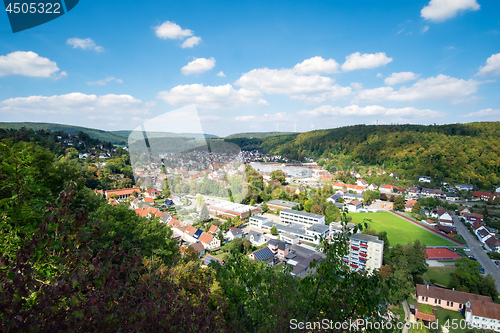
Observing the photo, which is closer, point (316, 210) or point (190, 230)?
point (190, 230)

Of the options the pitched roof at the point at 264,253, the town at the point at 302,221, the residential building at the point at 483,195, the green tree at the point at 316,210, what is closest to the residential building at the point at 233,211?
the town at the point at 302,221

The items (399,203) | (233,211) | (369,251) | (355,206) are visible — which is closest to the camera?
(369,251)

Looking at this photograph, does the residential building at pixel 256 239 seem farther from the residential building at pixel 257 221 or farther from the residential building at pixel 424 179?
the residential building at pixel 424 179

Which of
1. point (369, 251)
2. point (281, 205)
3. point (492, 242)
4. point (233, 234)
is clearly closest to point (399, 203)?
point (492, 242)

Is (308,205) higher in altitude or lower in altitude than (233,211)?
higher

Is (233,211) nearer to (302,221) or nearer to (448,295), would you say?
(302,221)

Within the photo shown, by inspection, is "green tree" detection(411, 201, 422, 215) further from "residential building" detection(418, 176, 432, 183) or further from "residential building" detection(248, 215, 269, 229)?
"residential building" detection(248, 215, 269, 229)

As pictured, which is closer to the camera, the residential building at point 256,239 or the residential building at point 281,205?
the residential building at point 256,239

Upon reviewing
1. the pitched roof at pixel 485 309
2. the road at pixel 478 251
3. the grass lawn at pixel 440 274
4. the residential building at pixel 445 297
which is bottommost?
the road at pixel 478 251
